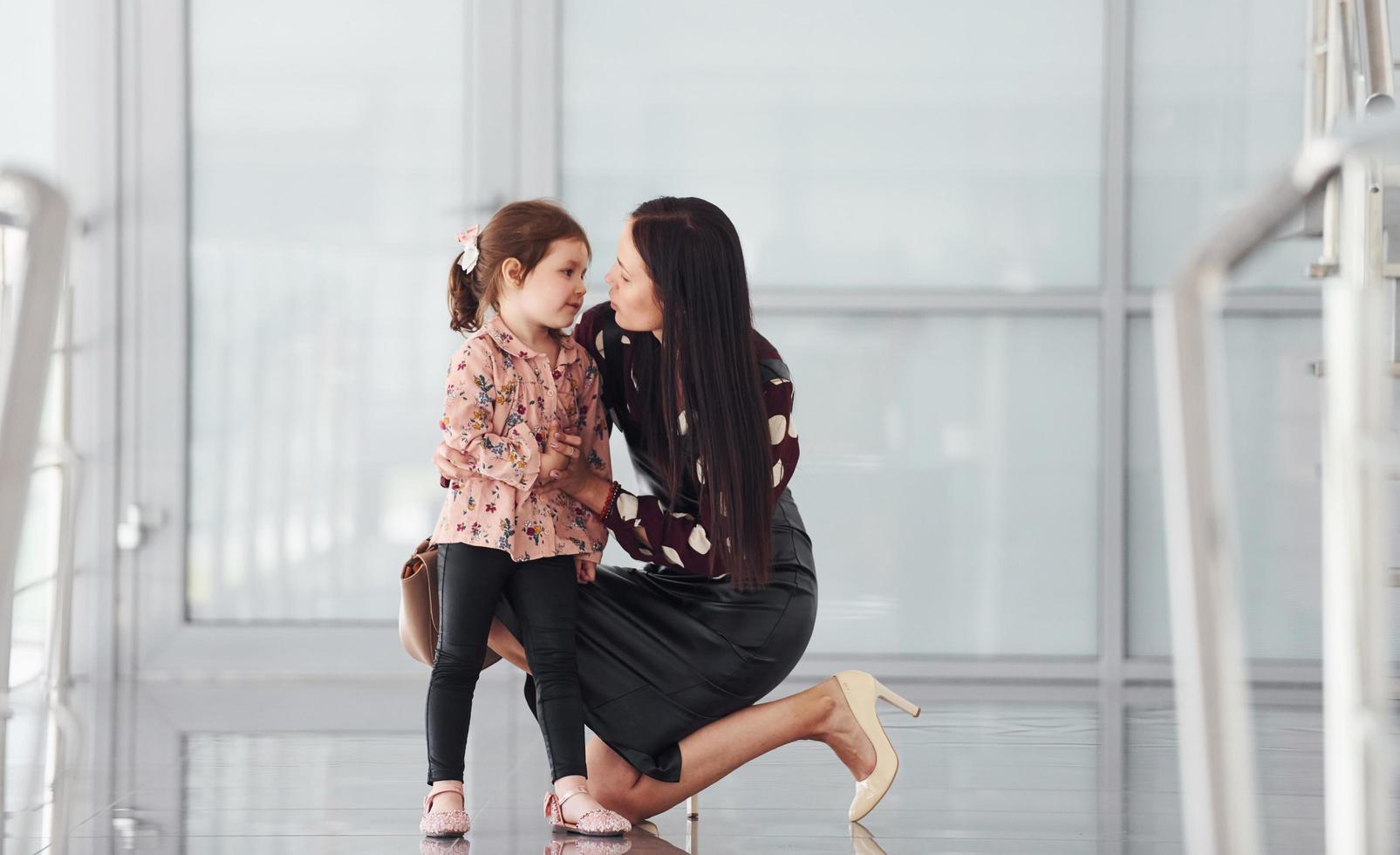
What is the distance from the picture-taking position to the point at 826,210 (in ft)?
10.4

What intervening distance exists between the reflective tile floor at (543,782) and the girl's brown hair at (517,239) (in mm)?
791

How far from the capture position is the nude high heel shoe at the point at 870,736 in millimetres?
2004

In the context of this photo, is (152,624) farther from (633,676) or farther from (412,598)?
(633,676)

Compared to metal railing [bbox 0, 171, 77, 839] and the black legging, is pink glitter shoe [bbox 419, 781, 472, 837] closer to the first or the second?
the black legging

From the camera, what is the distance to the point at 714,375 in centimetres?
190

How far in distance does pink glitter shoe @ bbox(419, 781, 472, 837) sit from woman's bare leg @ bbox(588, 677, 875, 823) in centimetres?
19

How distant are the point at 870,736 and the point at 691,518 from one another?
0.42m

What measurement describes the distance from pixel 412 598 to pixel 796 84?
5.51 feet

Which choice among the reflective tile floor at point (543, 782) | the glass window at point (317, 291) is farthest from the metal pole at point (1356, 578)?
the glass window at point (317, 291)

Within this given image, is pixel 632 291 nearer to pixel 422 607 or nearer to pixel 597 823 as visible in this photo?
pixel 422 607

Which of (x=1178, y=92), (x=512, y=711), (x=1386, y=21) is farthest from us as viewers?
(x=1178, y=92)

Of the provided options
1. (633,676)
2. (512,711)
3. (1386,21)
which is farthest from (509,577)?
(1386,21)

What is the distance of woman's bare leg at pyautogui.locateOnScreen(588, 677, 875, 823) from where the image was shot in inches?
77.9

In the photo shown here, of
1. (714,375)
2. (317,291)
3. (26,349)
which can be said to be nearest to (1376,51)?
(714,375)
